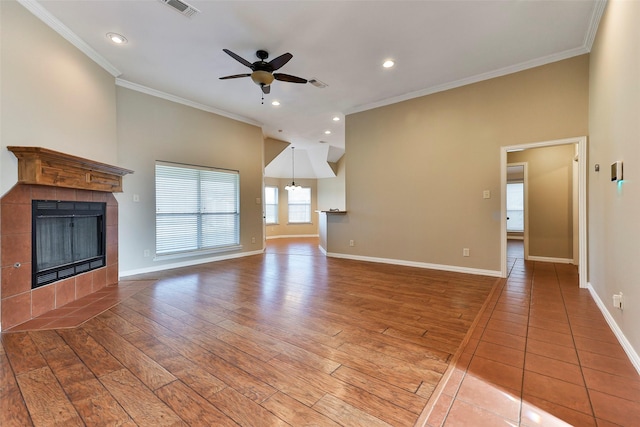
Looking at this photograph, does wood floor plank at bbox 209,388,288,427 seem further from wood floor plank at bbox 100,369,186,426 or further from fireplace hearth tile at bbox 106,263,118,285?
fireplace hearth tile at bbox 106,263,118,285

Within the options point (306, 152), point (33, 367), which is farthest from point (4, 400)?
point (306, 152)

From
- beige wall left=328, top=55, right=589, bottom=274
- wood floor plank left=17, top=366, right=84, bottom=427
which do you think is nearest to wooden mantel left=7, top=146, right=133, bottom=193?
wood floor plank left=17, top=366, right=84, bottom=427

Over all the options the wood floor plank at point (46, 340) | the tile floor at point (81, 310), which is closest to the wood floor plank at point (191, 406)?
the wood floor plank at point (46, 340)

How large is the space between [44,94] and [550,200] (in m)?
7.54

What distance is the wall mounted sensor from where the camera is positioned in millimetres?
2129

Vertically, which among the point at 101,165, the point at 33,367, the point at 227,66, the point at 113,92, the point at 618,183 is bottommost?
the point at 33,367

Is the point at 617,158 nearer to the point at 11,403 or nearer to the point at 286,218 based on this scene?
the point at 11,403

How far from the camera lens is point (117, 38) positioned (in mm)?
3141

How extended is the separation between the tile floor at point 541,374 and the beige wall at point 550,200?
2.74 metres

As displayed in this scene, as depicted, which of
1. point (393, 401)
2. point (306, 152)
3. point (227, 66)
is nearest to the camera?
point (393, 401)

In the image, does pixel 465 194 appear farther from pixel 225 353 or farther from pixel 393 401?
pixel 225 353

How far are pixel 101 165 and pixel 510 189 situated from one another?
405 inches

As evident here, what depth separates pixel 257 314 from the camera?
2.67 meters

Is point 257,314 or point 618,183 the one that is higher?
point 618,183
